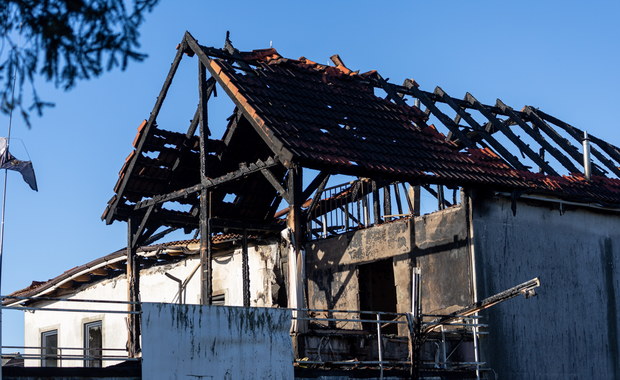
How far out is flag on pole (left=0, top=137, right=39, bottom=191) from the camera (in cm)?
1670

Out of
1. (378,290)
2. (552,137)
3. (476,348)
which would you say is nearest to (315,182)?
(476,348)

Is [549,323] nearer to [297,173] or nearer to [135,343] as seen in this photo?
[297,173]

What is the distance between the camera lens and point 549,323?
1944cm

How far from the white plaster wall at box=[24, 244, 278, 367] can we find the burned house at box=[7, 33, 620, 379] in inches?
5.2

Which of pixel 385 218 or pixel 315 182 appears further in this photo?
pixel 385 218

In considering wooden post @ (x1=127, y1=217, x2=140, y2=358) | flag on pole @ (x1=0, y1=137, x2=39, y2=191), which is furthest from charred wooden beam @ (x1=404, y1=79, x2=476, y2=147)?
flag on pole @ (x1=0, y1=137, x2=39, y2=191)

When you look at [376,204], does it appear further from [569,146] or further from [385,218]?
[569,146]

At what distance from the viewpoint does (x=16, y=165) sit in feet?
55.9

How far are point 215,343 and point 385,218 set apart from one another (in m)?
8.00

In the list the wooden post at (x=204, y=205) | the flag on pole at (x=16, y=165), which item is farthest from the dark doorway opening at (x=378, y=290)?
the flag on pole at (x=16, y=165)

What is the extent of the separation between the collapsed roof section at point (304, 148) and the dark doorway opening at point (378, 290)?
2253 millimetres

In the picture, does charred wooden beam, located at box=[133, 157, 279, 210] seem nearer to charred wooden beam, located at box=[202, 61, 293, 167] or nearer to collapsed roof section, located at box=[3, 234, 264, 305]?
charred wooden beam, located at box=[202, 61, 293, 167]

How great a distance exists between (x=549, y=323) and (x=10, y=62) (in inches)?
538

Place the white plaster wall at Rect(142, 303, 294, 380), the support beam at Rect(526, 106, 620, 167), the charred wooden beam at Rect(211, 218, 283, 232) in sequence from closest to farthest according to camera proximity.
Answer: the white plaster wall at Rect(142, 303, 294, 380) < the charred wooden beam at Rect(211, 218, 283, 232) < the support beam at Rect(526, 106, 620, 167)
